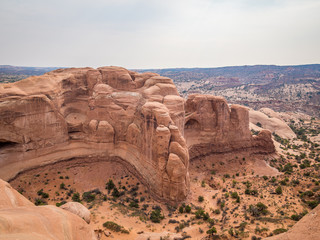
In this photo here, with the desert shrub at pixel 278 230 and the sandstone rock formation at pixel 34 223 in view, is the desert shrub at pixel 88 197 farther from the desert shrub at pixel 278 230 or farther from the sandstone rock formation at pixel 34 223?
the desert shrub at pixel 278 230

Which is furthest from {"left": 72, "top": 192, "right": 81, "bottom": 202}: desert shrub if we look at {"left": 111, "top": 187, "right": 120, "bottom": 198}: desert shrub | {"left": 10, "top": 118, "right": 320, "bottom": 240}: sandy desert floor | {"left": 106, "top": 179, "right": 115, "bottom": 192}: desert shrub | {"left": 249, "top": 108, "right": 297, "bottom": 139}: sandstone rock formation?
{"left": 249, "top": 108, "right": 297, "bottom": 139}: sandstone rock formation

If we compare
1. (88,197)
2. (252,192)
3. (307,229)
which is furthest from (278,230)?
(88,197)

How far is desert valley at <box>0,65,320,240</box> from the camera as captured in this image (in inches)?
851

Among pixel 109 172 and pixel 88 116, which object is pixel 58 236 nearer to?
pixel 109 172

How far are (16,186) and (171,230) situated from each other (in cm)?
2112

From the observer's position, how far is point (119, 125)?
32750 mm

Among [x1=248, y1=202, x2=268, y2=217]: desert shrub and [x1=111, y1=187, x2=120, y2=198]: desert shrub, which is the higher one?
[x1=248, y1=202, x2=268, y2=217]: desert shrub

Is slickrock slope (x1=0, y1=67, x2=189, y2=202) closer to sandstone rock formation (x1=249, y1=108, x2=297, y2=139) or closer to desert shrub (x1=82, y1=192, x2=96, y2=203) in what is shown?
desert shrub (x1=82, y1=192, x2=96, y2=203)

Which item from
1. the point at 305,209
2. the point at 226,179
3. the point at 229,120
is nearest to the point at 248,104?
the point at 229,120

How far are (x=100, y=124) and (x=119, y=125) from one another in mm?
3109

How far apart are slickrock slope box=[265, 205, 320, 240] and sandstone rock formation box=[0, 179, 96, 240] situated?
38.9ft

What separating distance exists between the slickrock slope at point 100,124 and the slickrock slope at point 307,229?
49.0 ft

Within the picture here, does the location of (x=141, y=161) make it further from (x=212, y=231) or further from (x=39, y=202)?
(x=212, y=231)

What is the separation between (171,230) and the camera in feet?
67.8
